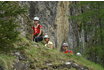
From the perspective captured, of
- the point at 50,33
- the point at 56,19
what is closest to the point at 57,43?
the point at 50,33

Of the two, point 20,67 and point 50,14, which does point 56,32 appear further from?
point 20,67

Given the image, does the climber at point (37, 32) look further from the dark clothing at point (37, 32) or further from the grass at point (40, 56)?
the grass at point (40, 56)

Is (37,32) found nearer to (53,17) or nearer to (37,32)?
(37,32)

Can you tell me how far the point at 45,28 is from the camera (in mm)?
19266

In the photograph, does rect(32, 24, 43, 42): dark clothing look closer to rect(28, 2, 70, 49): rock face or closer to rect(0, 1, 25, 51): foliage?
rect(0, 1, 25, 51): foliage

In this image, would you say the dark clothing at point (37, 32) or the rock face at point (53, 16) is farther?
the rock face at point (53, 16)

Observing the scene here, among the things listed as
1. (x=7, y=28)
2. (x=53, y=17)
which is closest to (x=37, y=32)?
(x=7, y=28)

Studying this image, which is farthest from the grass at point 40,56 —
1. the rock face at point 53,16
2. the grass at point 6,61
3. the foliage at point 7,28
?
the rock face at point 53,16

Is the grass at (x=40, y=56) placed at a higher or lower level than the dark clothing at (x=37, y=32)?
lower

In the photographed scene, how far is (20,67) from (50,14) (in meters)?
13.0

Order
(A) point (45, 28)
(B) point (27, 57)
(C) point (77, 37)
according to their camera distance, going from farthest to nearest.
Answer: (C) point (77, 37) → (A) point (45, 28) → (B) point (27, 57)

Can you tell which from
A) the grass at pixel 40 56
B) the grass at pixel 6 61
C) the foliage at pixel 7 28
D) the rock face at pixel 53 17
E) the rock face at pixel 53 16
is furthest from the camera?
the rock face at pixel 53 17

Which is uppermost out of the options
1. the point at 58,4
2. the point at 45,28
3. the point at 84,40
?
the point at 58,4

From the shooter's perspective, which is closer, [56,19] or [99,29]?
[99,29]
